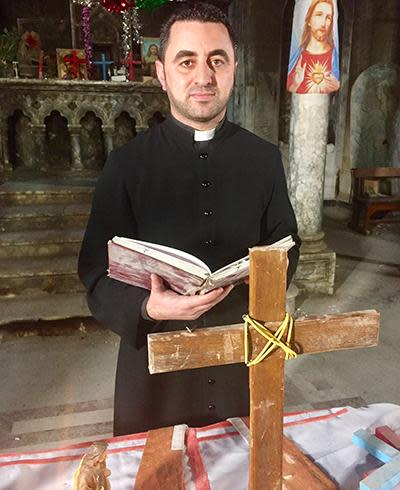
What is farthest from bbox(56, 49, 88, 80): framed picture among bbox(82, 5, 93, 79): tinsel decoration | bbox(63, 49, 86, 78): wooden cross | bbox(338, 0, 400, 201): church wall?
bbox(338, 0, 400, 201): church wall

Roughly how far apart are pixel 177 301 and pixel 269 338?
326 mm

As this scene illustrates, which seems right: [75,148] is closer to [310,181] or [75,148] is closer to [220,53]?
[310,181]

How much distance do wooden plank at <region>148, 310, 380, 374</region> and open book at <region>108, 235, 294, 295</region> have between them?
13 cm

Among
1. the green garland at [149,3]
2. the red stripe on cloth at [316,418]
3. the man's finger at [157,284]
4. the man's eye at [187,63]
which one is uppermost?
the green garland at [149,3]

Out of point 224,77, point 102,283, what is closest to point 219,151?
point 224,77

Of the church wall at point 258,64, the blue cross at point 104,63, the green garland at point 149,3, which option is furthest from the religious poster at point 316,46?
the church wall at point 258,64

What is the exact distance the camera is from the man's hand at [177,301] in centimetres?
131

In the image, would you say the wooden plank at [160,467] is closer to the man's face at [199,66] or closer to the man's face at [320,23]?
the man's face at [199,66]

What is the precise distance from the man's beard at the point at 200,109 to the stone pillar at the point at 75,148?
5942mm

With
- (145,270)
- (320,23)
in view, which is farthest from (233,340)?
(320,23)

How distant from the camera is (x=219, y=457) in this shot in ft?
4.66

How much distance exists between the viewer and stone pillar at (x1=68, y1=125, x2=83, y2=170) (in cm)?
723

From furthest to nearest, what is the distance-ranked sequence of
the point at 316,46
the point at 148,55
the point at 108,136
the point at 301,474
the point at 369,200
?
the point at 148,55 → the point at 369,200 → the point at 108,136 → the point at 316,46 → the point at 301,474

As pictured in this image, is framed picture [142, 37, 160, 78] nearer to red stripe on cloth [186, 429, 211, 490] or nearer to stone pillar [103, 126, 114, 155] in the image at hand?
stone pillar [103, 126, 114, 155]
